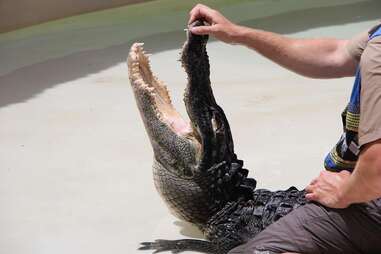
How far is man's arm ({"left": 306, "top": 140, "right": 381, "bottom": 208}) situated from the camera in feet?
6.61

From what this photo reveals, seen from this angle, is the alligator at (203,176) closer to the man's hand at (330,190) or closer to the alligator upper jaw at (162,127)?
the alligator upper jaw at (162,127)

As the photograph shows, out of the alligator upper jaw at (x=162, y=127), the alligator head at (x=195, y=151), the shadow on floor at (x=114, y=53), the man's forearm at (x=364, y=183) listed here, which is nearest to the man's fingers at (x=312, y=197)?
the man's forearm at (x=364, y=183)

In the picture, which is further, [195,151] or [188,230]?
[188,230]

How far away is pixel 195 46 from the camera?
2.79 m

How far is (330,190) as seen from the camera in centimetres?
240

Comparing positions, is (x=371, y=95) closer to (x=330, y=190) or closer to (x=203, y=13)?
(x=330, y=190)

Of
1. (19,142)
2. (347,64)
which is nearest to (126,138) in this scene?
(19,142)

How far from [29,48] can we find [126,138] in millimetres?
2139

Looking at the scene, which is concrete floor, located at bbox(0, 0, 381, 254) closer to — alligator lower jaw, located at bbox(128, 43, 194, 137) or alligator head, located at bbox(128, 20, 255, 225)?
alligator head, located at bbox(128, 20, 255, 225)

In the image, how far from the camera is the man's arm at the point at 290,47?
8.75 ft

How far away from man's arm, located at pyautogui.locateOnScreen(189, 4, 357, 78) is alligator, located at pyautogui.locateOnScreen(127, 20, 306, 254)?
0.09 m

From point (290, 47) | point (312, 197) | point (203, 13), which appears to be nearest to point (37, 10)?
point (203, 13)

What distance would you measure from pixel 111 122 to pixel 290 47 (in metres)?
1.83

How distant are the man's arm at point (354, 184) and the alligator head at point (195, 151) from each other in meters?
0.45
